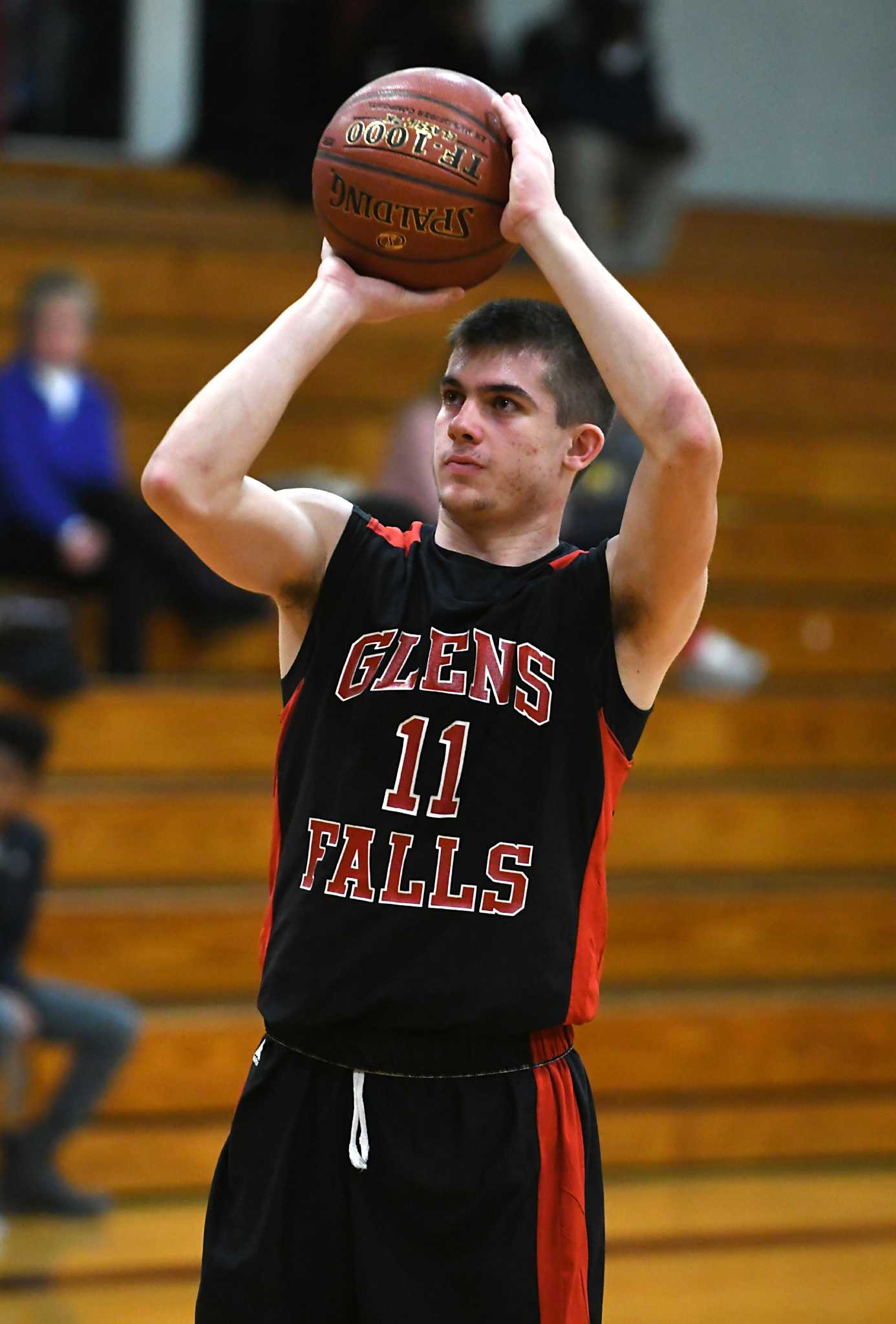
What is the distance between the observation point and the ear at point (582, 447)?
92.7 inches

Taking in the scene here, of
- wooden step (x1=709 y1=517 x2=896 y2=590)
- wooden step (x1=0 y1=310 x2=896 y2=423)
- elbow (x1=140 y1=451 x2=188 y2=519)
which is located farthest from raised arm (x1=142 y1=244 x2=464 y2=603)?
wooden step (x1=709 y1=517 x2=896 y2=590)

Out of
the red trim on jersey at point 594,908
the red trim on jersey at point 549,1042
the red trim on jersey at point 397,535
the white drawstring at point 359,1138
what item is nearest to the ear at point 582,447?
the red trim on jersey at point 397,535

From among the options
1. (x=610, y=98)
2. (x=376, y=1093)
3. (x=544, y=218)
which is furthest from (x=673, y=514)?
(x=610, y=98)

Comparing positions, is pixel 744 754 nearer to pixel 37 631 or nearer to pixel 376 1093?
pixel 37 631

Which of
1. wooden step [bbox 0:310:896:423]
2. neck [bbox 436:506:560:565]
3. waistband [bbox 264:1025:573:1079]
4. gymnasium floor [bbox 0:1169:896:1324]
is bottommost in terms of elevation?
gymnasium floor [bbox 0:1169:896:1324]

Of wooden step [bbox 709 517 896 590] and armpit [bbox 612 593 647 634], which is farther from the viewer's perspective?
wooden step [bbox 709 517 896 590]

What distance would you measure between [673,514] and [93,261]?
6067 mm

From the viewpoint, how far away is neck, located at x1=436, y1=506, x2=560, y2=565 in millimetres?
2375

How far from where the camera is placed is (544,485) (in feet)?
7.68

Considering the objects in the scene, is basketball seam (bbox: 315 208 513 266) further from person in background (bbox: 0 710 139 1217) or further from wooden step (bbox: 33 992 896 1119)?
wooden step (bbox: 33 992 896 1119)

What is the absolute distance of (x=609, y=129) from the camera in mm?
8391

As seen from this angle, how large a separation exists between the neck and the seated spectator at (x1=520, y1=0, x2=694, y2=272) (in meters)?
5.94

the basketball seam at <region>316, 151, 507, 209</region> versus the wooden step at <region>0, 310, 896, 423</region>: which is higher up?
the wooden step at <region>0, 310, 896, 423</region>

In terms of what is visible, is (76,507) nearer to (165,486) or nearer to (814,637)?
(814,637)
